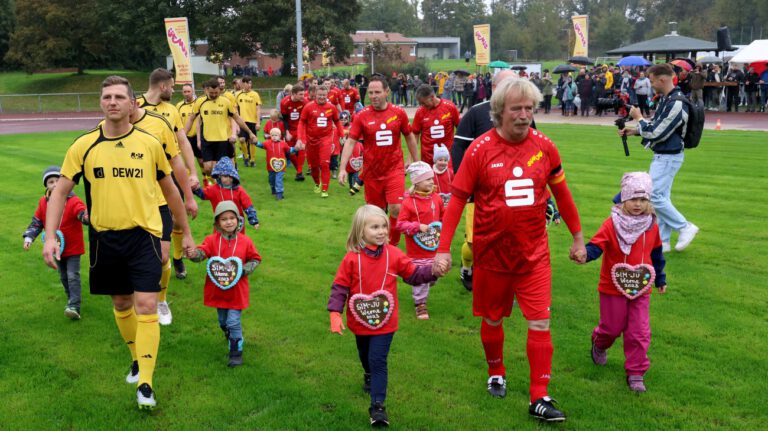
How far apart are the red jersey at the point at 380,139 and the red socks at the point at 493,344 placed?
3.90m

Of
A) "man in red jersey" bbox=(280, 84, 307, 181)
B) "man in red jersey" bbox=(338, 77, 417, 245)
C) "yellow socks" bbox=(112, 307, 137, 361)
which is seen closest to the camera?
"yellow socks" bbox=(112, 307, 137, 361)

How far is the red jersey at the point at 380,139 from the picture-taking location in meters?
8.73

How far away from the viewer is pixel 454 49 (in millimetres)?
114000

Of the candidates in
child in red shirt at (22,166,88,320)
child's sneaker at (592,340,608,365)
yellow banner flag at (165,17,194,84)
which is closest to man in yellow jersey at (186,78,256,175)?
child in red shirt at (22,166,88,320)

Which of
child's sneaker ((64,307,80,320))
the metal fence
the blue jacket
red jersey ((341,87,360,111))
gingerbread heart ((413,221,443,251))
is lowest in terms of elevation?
child's sneaker ((64,307,80,320))

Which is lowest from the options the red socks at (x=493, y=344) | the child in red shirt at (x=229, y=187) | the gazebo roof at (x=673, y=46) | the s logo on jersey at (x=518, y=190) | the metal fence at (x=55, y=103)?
the red socks at (x=493, y=344)

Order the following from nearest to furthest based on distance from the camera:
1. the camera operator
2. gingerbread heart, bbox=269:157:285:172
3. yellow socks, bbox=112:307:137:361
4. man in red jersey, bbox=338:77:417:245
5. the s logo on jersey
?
the s logo on jersey
yellow socks, bbox=112:307:137:361
the camera operator
man in red jersey, bbox=338:77:417:245
gingerbread heart, bbox=269:157:285:172

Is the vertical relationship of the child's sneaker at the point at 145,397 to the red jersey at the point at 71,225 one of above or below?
below

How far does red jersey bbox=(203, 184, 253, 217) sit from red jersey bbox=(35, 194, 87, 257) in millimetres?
1616

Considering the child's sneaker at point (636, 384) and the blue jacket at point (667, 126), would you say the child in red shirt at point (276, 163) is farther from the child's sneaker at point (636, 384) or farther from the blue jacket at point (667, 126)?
the child's sneaker at point (636, 384)

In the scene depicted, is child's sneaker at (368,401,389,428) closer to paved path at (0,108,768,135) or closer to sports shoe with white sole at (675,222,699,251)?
sports shoe with white sole at (675,222,699,251)

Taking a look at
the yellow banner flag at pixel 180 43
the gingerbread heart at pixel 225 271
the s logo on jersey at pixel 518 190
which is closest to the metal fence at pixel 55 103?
the yellow banner flag at pixel 180 43

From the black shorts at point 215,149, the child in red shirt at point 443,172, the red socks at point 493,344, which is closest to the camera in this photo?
the red socks at point 493,344

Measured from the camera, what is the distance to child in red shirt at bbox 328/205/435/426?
4863mm
